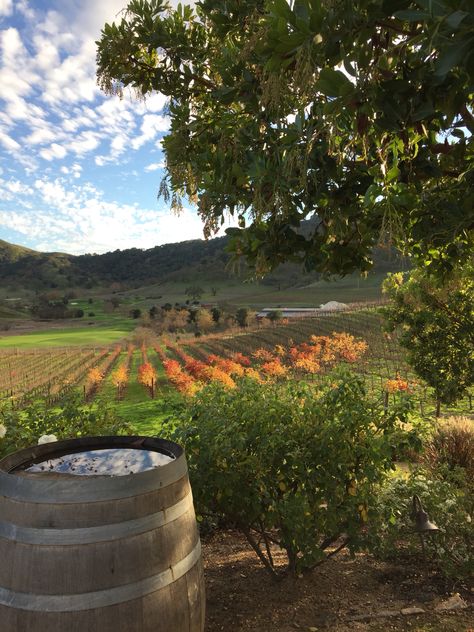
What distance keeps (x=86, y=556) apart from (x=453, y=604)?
126 inches

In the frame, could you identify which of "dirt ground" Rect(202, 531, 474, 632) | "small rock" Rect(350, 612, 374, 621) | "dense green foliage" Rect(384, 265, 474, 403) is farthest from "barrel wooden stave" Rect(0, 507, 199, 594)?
"dense green foliage" Rect(384, 265, 474, 403)

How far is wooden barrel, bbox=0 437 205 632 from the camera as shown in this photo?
2076mm

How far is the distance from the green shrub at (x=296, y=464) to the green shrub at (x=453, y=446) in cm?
378

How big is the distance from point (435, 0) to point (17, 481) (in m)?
2.72

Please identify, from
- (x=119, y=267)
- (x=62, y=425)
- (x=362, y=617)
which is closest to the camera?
(x=362, y=617)

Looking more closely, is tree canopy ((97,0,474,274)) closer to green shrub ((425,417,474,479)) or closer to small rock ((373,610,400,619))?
small rock ((373,610,400,619))

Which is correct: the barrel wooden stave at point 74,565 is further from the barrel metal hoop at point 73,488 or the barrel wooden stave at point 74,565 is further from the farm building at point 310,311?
the farm building at point 310,311

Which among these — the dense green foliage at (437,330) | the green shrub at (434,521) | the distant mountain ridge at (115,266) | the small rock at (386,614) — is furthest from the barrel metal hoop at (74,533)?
the distant mountain ridge at (115,266)

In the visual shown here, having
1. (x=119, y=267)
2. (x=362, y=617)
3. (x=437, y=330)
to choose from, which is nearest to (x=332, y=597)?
(x=362, y=617)

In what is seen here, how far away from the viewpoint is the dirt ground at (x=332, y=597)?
11.2 ft

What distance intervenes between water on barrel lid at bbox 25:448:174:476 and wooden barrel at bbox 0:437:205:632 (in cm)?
19

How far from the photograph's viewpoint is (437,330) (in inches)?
488

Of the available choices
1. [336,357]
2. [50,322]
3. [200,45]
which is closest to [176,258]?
[50,322]

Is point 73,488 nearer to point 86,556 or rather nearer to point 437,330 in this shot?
point 86,556
